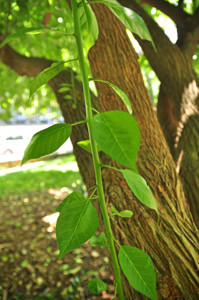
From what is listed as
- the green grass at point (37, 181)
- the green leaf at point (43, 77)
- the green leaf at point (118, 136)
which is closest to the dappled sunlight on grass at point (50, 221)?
the green grass at point (37, 181)

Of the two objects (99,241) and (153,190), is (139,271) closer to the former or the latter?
(99,241)

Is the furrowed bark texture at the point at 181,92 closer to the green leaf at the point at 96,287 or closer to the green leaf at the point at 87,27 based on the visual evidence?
the green leaf at the point at 96,287

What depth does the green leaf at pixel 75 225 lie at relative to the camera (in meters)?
0.58

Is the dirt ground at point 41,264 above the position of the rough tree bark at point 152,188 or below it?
below

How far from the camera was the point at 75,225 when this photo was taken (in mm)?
598

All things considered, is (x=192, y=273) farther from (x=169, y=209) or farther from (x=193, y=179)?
(x=193, y=179)

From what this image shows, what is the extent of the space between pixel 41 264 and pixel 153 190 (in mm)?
2636

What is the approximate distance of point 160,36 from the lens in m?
2.84

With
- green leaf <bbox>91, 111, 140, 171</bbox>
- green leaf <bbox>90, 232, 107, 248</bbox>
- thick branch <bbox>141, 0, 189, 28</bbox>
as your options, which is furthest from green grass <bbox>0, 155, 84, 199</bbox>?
green leaf <bbox>91, 111, 140, 171</bbox>

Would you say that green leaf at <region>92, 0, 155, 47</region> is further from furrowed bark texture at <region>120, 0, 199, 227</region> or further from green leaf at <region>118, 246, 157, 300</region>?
furrowed bark texture at <region>120, 0, 199, 227</region>

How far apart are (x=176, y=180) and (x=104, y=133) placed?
109 centimetres

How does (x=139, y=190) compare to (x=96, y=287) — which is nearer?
(x=139, y=190)

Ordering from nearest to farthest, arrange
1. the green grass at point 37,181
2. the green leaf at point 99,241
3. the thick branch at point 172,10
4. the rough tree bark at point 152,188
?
the green leaf at point 99,241 < the rough tree bark at point 152,188 < the thick branch at point 172,10 < the green grass at point 37,181

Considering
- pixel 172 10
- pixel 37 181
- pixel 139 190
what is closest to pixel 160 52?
pixel 172 10
